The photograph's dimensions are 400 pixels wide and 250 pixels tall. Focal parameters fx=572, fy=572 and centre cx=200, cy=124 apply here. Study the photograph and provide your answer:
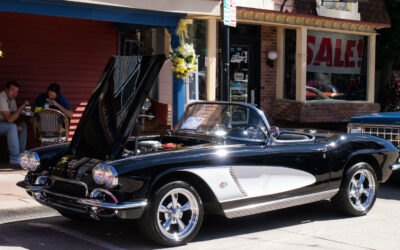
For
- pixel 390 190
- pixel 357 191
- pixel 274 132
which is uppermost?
pixel 274 132

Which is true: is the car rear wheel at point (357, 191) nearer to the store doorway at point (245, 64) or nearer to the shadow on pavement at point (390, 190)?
the shadow on pavement at point (390, 190)

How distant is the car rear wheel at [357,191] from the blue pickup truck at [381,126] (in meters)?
2.03

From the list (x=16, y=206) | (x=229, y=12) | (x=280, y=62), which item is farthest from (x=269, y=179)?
(x=280, y=62)

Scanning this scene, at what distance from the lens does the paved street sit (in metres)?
5.50

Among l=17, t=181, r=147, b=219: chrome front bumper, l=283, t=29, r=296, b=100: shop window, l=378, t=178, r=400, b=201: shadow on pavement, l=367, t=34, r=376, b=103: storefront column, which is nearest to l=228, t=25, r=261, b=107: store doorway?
l=283, t=29, r=296, b=100: shop window

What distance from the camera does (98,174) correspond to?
509 centimetres

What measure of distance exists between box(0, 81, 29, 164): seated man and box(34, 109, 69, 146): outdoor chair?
398mm

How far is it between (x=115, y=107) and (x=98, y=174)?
1.03 metres

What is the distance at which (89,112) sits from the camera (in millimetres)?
6164

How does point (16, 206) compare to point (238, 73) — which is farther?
point (238, 73)

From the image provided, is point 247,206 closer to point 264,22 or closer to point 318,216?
point 318,216

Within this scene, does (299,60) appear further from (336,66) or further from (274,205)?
(274,205)

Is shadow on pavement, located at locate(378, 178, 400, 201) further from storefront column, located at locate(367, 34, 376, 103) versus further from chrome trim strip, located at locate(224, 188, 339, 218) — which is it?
storefront column, located at locate(367, 34, 376, 103)

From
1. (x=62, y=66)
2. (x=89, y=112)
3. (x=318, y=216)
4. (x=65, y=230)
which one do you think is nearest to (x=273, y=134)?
(x=318, y=216)
